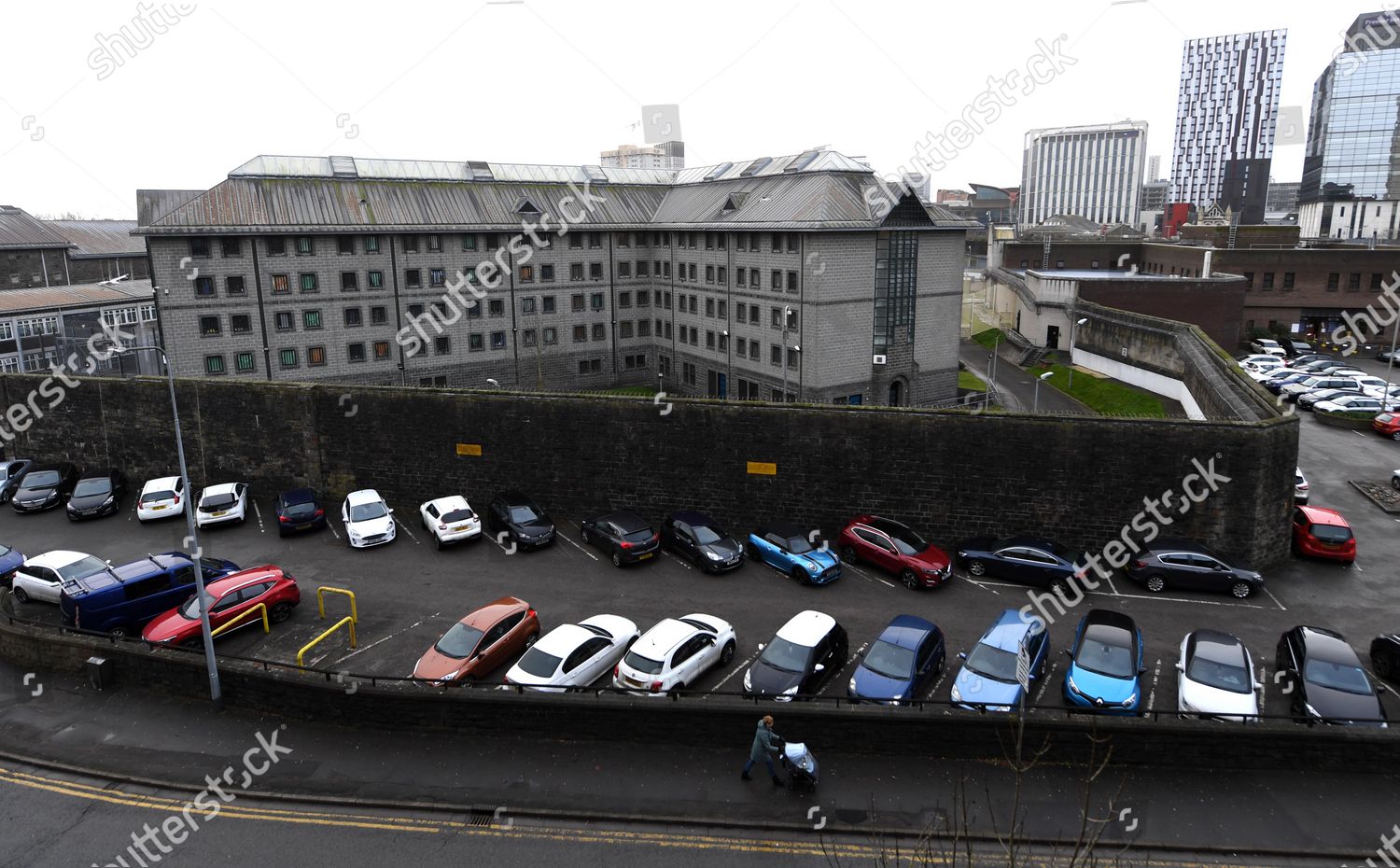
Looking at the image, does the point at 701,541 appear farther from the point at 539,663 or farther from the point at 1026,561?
the point at 1026,561

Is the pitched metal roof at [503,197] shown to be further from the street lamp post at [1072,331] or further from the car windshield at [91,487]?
the car windshield at [91,487]

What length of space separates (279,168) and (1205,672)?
50.8 m

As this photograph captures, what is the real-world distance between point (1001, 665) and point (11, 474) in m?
35.1

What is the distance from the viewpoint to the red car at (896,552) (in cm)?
2159

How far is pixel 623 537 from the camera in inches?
923

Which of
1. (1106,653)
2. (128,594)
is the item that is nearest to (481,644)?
(128,594)

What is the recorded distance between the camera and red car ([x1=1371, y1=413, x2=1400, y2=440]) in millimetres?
36031

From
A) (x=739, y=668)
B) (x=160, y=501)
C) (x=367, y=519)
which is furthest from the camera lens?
(x=160, y=501)

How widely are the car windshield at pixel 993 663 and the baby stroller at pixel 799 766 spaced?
450cm

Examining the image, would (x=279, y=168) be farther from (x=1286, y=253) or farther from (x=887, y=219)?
(x=1286, y=253)

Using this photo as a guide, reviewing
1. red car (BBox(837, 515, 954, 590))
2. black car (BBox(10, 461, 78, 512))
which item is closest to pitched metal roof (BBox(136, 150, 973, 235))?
black car (BBox(10, 461, 78, 512))

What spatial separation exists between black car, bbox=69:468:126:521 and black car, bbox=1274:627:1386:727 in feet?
111

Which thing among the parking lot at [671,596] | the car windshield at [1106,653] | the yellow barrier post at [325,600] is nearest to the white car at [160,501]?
the parking lot at [671,596]

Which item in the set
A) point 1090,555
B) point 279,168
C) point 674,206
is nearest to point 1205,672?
point 1090,555
